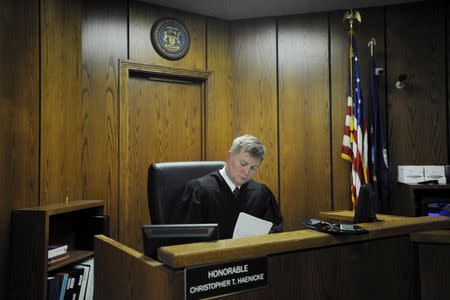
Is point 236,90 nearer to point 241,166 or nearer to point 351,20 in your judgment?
point 351,20

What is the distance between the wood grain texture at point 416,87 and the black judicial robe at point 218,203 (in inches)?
66.8

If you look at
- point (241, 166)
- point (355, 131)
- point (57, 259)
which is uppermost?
point (355, 131)

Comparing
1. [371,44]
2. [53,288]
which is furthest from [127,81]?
[371,44]

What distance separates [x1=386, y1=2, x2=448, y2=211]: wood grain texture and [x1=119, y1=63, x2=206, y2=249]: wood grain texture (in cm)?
176

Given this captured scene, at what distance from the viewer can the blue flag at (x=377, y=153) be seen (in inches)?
131

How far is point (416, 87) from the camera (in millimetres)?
3516

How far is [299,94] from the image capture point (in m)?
A: 3.79

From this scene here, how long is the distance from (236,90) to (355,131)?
3.99 feet

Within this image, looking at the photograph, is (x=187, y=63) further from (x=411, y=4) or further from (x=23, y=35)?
(x=411, y=4)

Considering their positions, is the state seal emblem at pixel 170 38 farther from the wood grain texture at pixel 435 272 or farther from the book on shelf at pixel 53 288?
the wood grain texture at pixel 435 272

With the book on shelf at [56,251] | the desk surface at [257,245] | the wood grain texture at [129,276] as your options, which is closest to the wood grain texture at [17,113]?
the book on shelf at [56,251]

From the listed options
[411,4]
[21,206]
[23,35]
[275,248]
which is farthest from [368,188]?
[411,4]

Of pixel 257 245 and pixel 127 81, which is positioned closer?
pixel 257 245

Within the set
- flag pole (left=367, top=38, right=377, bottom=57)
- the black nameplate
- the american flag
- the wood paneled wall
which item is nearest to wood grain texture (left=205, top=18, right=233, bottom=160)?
the wood paneled wall
